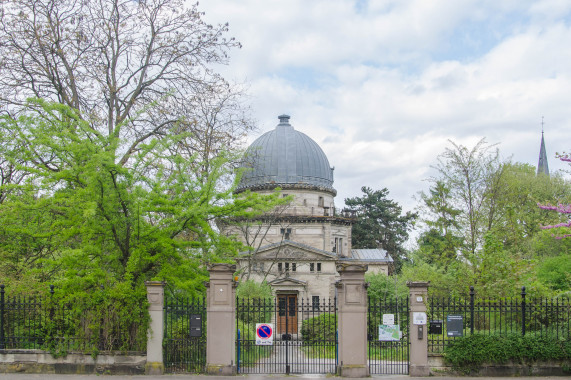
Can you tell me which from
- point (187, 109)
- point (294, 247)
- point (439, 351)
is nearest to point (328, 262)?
point (294, 247)

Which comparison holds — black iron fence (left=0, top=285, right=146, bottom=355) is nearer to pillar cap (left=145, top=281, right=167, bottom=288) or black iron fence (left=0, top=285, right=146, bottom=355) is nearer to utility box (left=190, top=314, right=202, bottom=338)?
pillar cap (left=145, top=281, right=167, bottom=288)

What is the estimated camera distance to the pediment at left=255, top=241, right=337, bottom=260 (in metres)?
49.3

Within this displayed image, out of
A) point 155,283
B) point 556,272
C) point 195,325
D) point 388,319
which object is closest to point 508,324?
point 388,319

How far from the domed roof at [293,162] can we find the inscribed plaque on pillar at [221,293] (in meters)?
35.4

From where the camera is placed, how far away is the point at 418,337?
17984 millimetres

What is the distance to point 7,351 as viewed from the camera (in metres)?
18.6

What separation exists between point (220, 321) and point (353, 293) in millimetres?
3920

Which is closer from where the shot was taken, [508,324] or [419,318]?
[419,318]

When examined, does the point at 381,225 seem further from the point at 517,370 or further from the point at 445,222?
the point at 517,370

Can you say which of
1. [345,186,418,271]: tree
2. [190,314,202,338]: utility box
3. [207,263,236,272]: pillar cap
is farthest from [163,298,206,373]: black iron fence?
[345,186,418,271]: tree

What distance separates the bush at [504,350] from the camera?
1797 centimetres

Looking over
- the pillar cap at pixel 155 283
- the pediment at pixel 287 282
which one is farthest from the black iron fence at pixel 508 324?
the pediment at pixel 287 282

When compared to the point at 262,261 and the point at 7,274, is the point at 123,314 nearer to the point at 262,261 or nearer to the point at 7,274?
the point at 7,274

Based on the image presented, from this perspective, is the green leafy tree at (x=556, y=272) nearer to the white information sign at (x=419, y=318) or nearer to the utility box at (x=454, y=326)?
the utility box at (x=454, y=326)
